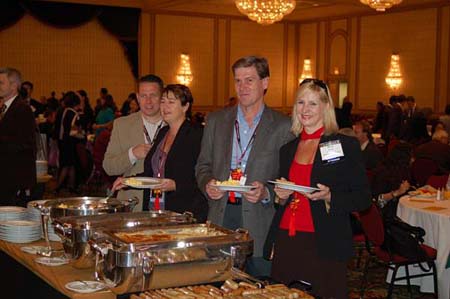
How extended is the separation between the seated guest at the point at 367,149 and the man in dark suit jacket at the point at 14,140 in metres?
3.61

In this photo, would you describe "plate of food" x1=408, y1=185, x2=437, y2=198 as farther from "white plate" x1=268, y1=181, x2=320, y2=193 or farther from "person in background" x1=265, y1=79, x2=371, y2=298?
"white plate" x1=268, y1=181, x2=320, y2=193

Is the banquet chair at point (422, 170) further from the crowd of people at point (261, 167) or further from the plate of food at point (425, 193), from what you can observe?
the crowd of people at point (261, 167)

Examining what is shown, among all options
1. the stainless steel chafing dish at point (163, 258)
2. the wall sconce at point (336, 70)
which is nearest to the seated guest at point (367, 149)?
the stainless steel chafing dish at point (163, 258)

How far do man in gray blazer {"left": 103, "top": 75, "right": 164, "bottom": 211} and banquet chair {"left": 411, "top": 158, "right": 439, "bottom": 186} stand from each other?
160 inches

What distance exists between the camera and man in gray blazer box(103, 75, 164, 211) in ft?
11.3

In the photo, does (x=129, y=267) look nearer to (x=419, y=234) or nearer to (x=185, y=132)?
(x=185, y=132)

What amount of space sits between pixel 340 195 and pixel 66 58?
13673 millimetres

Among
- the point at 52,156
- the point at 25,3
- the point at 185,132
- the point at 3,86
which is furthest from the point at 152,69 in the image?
the point at 185,132

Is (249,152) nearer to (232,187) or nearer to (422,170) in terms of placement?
(232,187)

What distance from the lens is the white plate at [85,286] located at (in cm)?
219

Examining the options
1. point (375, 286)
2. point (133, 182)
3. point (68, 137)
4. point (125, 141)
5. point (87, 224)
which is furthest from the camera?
point (68, 137)

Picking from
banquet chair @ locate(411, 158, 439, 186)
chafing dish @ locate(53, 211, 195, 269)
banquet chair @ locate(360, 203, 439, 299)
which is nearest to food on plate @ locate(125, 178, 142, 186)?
chafing dish @ locate(53, 211, 195, 269)

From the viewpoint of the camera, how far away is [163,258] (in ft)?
6.77

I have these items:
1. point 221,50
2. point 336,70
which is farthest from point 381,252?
point 221,50
